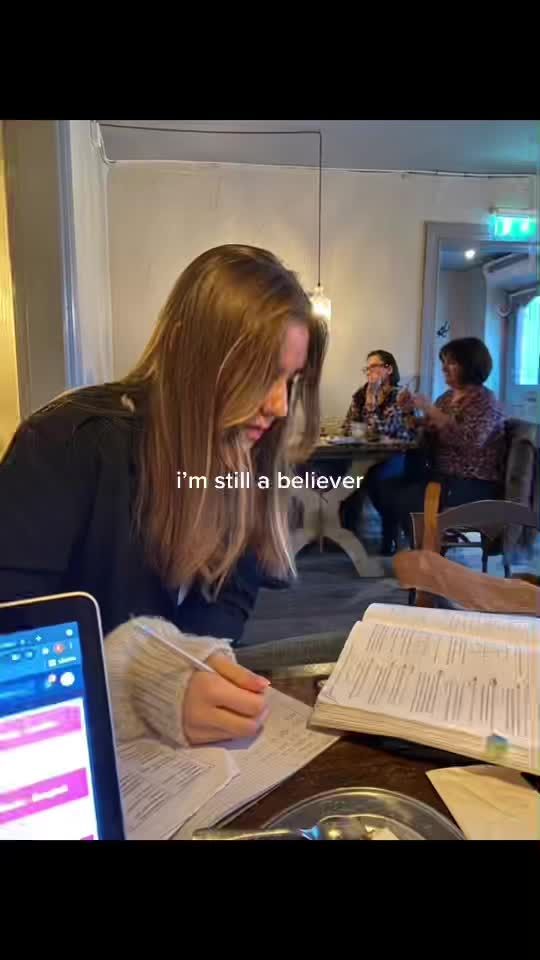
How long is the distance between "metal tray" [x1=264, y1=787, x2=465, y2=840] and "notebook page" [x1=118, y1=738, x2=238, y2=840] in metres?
0.07

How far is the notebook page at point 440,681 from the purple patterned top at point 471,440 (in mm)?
198

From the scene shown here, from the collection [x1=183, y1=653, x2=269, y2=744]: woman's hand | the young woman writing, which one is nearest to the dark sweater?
the young woman writing

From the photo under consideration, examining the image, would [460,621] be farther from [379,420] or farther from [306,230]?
[306,230]

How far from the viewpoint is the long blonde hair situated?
531 millimetres

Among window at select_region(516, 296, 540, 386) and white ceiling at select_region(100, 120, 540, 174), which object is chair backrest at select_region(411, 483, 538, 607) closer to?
window at select_region(516, 296, 540, 386)

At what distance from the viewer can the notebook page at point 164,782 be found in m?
0.45

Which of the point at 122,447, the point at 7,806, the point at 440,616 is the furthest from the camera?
the point at 440,616

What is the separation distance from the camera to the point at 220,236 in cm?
53

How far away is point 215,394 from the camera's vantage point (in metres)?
0.54

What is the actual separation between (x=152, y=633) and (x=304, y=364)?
1.08 ft
